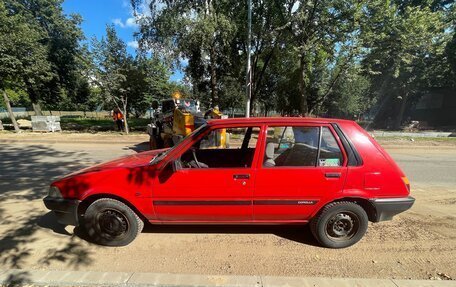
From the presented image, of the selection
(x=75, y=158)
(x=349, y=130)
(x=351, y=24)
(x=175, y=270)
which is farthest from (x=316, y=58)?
(x=175, y=270)

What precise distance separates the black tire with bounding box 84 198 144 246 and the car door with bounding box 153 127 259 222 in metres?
0.35

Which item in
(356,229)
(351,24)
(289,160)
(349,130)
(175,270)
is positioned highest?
(351,24)

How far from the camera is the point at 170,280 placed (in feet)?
9.74

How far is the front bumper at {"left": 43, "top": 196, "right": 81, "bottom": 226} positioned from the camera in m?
3.60

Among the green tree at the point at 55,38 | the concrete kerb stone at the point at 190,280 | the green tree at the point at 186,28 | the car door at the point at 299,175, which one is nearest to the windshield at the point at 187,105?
the green tree at the point at 186,28

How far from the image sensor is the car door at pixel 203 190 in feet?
→ 11.6

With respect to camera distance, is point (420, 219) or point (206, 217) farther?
point (420, 219)

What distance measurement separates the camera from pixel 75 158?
31.1ft

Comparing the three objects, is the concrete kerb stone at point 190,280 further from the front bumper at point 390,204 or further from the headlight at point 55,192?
the front bumper at point 390,204

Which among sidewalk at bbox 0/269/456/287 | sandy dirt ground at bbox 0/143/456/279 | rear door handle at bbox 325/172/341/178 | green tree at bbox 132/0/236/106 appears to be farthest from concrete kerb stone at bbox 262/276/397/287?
green tree at bbox 132/0/236/106

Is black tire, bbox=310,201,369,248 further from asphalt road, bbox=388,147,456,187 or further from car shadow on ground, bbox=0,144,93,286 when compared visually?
asphalt road, bbox=388,147,456,187

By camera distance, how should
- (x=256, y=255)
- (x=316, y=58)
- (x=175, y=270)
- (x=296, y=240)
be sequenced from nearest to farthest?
1. (x=175, y=270)
2. (x=256, y=255)
3. (x=296, y=240)
4. (x=316, y=58)

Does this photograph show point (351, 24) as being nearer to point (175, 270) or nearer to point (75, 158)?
point (75, 158)

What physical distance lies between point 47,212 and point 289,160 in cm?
391
